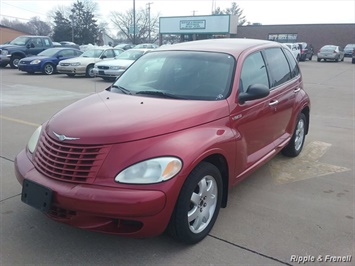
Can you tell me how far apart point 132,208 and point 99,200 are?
0.80 feet

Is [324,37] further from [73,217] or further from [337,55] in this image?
[73,217]

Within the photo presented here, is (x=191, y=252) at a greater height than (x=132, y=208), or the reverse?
(x=132, y=208)

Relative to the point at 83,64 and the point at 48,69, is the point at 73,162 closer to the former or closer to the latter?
the point at 83,64

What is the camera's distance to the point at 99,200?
8.01 ft

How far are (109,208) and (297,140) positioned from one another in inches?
147

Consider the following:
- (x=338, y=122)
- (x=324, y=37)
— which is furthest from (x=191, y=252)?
(x=324, y=37)

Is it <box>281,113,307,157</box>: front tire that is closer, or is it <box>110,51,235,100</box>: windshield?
<box>110,51,235,100</box>: windshield

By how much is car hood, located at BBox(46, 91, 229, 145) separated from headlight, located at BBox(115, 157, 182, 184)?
0.24 m

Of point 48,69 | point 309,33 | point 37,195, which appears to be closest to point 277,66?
point 37,195

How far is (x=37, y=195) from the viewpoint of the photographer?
268 cm

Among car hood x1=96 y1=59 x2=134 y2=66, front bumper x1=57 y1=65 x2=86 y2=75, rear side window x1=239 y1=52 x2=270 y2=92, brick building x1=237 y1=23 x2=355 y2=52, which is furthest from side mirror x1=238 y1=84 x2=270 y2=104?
brick building x1=237 y1=23 x2=355 y2=52

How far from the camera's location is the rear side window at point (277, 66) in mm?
4363

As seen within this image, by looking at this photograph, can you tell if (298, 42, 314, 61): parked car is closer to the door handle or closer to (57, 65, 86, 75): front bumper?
(57, 65, 86, 75): front bumper

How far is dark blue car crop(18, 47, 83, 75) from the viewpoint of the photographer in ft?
57.1
